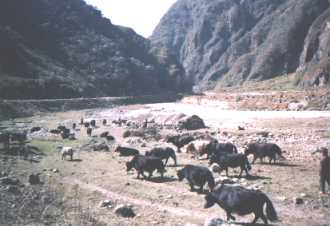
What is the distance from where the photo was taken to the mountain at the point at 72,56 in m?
83.4

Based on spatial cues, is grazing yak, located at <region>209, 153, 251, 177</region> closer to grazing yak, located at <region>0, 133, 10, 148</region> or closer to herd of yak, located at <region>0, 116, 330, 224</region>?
herd of yak, located at <region>0, 116, 330, 224</region>

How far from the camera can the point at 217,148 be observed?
856 inches

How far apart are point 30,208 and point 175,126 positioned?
28190mm

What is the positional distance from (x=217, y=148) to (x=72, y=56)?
98.8m

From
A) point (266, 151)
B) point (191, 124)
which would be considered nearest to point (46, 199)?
point (266, 151)

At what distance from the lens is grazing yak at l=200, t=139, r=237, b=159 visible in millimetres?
21484

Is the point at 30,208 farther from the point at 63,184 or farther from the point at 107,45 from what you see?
the point at 107,45

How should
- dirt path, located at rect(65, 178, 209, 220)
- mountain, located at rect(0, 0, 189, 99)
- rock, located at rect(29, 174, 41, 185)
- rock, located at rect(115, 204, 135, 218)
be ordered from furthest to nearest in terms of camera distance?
mountain, located at rect(0, 0, 189, 99) < rock, located at rect(29, 174, 41, 185) < rock, located at rect(115, 204, 135, 218) < dirt path, located at rect(65, 178, 209, 220)

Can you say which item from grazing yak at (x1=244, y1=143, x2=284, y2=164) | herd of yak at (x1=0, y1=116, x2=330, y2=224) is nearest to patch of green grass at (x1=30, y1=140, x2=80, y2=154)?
herd of yak at (x1=0, y1=116, x2=330, y2=224)

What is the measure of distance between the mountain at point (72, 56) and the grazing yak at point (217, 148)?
57.8 meters

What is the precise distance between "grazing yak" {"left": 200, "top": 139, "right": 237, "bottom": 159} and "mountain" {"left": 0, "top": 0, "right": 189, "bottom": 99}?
5782 centimetres

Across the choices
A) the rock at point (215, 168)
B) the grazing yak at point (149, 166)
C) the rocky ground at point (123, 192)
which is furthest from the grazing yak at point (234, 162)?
the grazing yak at point (149, 166)

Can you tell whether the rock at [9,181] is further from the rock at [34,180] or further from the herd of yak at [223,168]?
the herd of yak at [223,168]

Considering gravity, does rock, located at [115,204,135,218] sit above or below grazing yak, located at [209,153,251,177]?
below
